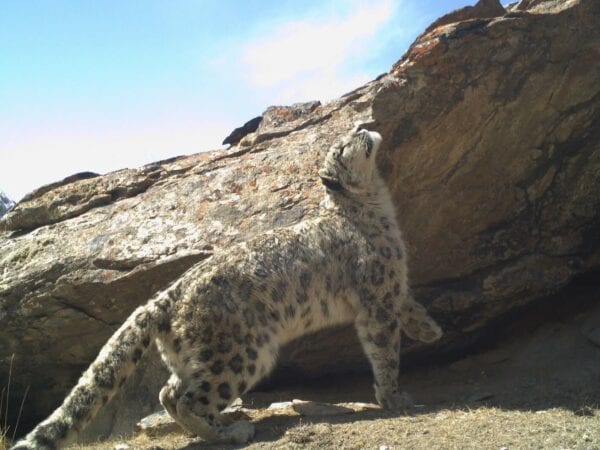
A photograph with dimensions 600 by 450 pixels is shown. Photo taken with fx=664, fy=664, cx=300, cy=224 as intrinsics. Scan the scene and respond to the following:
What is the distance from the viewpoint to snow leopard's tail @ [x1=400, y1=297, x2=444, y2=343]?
8.23 metres

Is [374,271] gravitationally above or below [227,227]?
below

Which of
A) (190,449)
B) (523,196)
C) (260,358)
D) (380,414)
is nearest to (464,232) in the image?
(523,196)

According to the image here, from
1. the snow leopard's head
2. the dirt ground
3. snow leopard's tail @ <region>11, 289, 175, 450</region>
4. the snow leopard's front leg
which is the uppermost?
the snow leopard's head

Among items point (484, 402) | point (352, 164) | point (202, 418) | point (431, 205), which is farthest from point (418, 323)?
point (202, 418)

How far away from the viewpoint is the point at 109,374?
21.1ft

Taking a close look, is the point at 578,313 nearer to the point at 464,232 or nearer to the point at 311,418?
the point at 464,232

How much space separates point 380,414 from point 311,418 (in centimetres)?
74

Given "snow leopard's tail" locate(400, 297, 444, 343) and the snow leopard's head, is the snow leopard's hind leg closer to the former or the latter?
"snow leopard's tail" locate(400, 297, 444, 343)

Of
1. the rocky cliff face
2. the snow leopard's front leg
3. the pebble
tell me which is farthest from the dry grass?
the rocky cliff face

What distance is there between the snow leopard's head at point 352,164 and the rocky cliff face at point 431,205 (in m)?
0.43

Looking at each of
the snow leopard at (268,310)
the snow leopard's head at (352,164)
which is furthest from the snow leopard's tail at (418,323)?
the snow leopard's head at (352,164)

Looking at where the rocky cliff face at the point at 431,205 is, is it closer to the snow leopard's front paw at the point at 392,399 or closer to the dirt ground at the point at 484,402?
the dirt ground at the point at 484,402

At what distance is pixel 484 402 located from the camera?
7.25 m

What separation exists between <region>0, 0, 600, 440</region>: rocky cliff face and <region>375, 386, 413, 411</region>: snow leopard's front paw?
151cm
